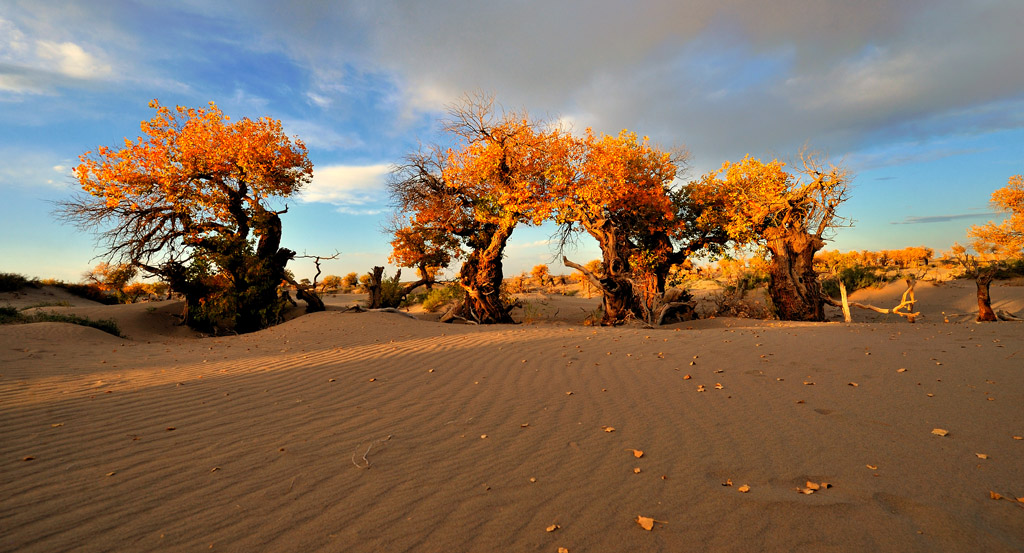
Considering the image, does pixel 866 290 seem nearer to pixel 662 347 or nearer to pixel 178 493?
pixel 662 347

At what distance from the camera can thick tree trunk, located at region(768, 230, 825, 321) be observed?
14.2 m

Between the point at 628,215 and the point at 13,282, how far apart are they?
99.1 feet

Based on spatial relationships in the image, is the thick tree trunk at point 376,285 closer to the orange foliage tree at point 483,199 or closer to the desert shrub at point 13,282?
the orange foliage tree at point 483,199

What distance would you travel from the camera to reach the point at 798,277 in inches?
563

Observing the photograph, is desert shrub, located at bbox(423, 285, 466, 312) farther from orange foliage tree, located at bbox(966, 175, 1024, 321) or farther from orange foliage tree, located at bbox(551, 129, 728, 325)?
orange foliage tree, located at bbox(966, 175, 1024, 321)

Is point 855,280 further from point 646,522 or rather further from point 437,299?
point 646,522

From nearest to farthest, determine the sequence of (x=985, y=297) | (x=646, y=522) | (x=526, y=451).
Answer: (x=646, y=522), (x=526, y=451), (x=985, y=297)

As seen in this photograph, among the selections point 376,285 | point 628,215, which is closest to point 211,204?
point 376,285

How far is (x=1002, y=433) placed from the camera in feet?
13.0

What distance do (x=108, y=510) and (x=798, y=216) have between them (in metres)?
16.4

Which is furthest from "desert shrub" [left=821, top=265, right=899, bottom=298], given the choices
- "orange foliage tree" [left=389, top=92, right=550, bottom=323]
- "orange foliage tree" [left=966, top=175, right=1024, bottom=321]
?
"orange foliage tree" [left=389, top=92, right=550, bottom=323]

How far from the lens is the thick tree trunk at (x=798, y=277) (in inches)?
559

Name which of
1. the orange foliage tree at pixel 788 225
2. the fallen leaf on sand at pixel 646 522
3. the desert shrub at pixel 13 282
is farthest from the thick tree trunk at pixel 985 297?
the desert shrub at pixel 13 282

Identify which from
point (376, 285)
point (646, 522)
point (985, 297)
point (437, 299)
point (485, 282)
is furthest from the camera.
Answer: point (437, 299)
